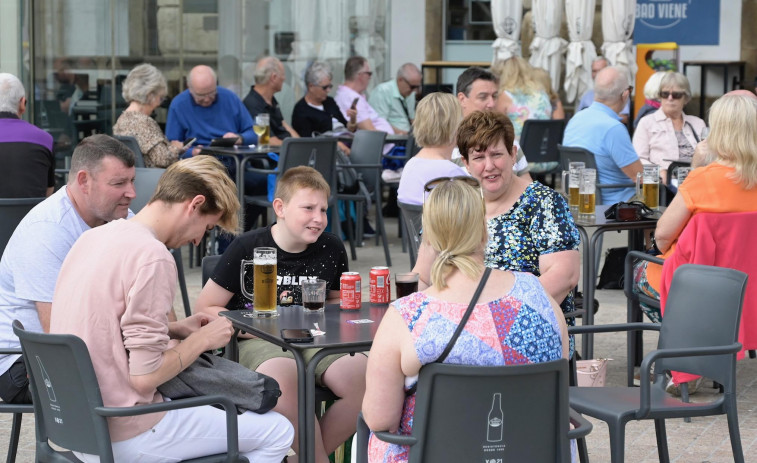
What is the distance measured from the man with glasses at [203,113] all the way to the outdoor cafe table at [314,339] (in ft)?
17.1

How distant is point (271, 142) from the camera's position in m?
9.19

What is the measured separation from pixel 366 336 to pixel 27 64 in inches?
278

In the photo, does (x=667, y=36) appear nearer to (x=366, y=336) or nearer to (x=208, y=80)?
(x=208, y=80)

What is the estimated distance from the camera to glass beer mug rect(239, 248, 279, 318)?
3754mm

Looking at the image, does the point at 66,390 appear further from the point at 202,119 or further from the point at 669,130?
the point at 202,119

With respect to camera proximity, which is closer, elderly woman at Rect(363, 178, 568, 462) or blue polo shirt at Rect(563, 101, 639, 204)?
elderly woman at Rect(363, 178, 568, 462)

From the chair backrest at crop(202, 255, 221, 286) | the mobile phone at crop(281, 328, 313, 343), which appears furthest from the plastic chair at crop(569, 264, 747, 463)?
the chair backrest at crop(202, 255, 221, 286)

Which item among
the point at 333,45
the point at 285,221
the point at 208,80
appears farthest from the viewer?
the point at 333,45

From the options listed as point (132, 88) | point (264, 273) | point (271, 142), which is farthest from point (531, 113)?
point (264, 273)

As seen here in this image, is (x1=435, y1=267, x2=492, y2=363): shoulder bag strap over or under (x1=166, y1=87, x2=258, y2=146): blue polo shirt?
under

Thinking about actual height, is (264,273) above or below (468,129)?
below

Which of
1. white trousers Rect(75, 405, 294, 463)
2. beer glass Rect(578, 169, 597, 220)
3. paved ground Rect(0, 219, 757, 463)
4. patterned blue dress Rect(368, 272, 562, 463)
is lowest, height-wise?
paved ground Rect(0, 219, 757, 463)

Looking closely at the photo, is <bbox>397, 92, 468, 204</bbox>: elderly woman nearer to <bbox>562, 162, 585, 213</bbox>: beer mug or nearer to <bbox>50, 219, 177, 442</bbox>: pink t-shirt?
<bbox>562, 162, 585, 213</bbox>: beer mug

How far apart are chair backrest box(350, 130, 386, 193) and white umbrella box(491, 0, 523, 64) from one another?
2769 mm
